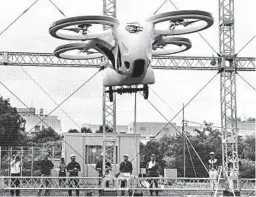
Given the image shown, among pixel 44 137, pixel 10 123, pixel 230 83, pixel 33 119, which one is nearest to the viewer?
pixel 230 83

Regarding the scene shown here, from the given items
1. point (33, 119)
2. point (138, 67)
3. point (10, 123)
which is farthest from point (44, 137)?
point (138, 67)

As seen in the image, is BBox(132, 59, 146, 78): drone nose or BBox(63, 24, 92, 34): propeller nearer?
BBox(132, 59, 146, 78): drone nose

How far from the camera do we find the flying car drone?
5.74 m

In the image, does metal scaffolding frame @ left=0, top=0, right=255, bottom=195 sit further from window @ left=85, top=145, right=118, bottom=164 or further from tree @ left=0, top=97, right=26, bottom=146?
tree @ left=0, top=97, right=26, bottom=146

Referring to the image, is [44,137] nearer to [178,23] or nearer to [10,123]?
[10,123]

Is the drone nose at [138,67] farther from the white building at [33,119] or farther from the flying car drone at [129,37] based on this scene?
the white building at [33,119]

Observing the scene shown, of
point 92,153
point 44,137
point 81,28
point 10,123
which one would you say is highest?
point 10,123

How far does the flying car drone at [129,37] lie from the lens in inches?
226

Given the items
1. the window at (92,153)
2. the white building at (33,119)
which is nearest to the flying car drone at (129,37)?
the white building at (33,119)

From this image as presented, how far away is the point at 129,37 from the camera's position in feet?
19.1

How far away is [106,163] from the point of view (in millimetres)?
11656

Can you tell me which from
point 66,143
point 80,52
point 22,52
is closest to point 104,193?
point 66,143

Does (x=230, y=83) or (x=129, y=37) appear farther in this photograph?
(x=230, y=83)

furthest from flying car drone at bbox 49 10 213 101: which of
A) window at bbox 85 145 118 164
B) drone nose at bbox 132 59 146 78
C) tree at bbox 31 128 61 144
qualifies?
tree at bbox 31 128 61 144
